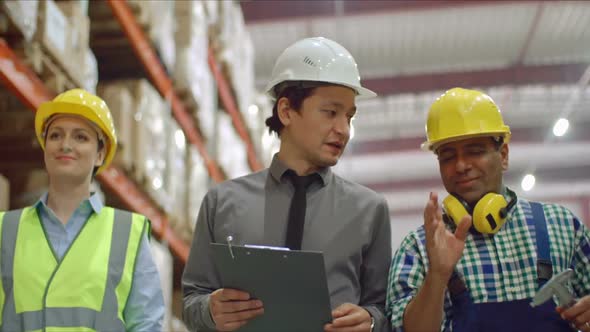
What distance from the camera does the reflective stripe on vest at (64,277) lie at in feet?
8.98

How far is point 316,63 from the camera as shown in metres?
2.85

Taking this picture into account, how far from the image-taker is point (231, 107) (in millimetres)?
8820

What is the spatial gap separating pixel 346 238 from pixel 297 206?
0.19 meters

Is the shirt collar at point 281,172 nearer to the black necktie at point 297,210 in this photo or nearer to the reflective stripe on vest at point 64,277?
the black necktie at point 297,210

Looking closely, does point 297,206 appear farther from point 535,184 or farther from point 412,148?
point 535,184

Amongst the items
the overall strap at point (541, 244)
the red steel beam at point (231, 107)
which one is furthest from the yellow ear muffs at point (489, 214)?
the red steel beam at point (231, 107)

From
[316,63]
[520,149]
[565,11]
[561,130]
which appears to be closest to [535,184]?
[520,149]

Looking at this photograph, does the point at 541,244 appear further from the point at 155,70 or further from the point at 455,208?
the point at 155,70

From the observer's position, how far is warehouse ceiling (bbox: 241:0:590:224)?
35.9ft

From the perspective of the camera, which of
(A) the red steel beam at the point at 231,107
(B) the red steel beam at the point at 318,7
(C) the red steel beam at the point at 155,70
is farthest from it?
(B) the red steel beam at the point at 318,7

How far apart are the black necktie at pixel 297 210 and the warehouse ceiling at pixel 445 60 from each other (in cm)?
780

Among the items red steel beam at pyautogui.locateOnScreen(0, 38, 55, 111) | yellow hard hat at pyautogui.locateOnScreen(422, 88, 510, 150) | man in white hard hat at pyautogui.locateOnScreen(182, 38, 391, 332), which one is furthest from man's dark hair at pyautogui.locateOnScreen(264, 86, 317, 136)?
red steel beam at pyautogui.locateOnScreen(0, 38, 55, 111)

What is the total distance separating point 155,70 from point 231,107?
10.2ft

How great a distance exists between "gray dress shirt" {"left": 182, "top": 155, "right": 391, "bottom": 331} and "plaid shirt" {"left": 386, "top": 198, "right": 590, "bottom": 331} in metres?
0.09
